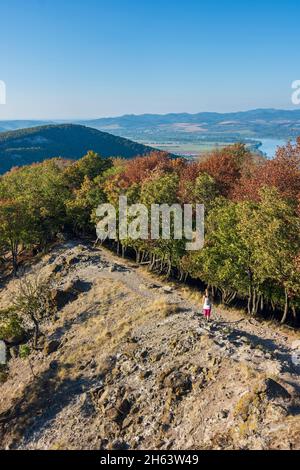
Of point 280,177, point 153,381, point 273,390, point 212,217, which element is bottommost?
point 153,381

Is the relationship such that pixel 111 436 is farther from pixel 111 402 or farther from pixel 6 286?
pixel 6 286

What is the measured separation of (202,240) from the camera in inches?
1815

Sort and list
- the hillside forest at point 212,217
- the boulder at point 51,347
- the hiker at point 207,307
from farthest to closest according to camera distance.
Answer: the boulder at point 51,347 < the hiker at point 207,307 < the hillside forest at point 212,217

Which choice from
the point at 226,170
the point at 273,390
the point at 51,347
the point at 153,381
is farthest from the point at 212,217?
the point at 273,390

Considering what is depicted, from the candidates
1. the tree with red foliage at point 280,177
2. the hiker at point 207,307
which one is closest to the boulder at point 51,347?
the hiker at point 207,307

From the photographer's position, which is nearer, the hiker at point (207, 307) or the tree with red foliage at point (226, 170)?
the hiker at point (207, 307)

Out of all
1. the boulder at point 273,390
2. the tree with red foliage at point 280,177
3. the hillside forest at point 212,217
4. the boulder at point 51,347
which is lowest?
the boulder at point 51,347

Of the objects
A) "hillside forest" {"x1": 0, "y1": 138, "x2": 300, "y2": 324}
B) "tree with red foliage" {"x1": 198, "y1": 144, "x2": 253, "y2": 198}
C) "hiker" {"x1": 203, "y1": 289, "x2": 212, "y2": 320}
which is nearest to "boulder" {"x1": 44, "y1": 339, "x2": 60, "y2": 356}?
"hiker" {"x1": 203, "y1": 289, "x2": 212, "y2": 320}

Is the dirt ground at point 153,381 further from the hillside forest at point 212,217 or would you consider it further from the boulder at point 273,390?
the hillside forest at point 212,217

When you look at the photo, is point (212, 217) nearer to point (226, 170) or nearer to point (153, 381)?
point (226, 170)

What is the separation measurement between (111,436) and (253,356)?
12.0 metres

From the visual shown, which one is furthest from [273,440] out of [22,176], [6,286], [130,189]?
[22,176]

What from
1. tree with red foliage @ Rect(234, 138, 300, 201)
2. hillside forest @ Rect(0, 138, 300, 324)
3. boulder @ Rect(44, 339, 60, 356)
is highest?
tree with red foliage @ Rect(234, 138, 300, 201)

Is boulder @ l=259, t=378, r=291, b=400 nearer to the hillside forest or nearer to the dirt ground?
the dirt ground
